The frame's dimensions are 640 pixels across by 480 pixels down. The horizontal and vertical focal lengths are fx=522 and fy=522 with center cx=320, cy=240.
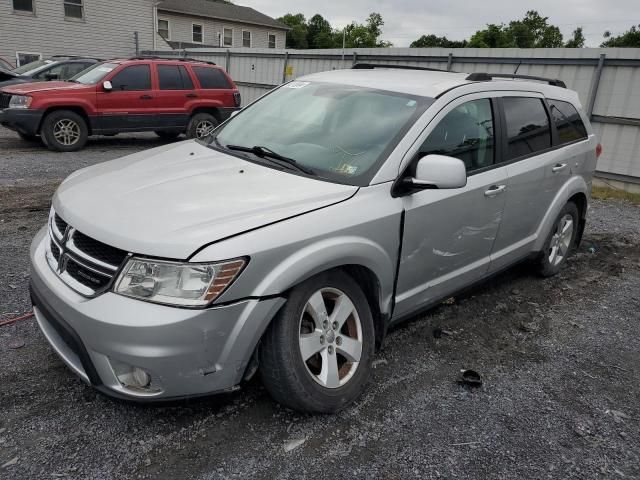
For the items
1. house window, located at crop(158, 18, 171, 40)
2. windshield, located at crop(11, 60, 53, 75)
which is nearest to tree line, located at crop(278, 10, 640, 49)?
house window, located at crop(158, 18, 171, 40)

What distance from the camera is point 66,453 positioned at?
237cm

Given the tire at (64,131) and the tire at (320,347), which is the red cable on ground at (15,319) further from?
the tire at (64,131)

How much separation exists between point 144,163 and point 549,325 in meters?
3.17

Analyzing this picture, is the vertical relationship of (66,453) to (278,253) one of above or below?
below

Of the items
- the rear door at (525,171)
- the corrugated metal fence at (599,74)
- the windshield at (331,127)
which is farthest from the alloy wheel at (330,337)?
the corrugated metal fence at (599,74)

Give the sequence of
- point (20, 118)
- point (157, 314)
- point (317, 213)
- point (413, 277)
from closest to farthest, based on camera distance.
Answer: point (157, 314) < point (317, 213) < point (413, 277) < point (20, 118)

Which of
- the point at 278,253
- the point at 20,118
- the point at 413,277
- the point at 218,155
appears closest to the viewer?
the point at 278,253

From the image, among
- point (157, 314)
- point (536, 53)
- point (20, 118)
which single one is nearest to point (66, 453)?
point (157, 314)

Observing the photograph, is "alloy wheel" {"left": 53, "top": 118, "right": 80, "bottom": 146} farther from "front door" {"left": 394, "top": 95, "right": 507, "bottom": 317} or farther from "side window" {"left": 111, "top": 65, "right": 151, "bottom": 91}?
"front door" {"left": 394, "top": 95, "right": 507, "bottom": 317}

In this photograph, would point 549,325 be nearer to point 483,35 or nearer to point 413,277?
point 413,277

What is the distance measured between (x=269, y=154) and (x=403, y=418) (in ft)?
5.59

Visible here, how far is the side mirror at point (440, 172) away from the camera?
2740 mm

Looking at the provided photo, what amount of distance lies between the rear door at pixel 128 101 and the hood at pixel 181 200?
7840mm

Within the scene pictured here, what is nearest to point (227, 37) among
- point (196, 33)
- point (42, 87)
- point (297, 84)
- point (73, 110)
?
point (196, 33)
